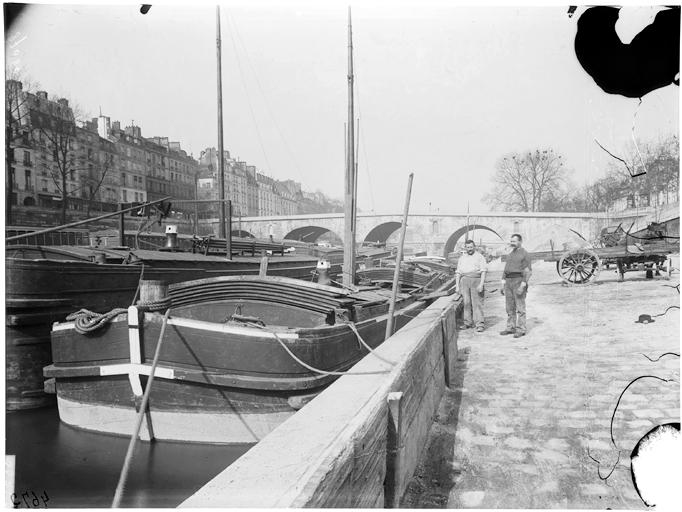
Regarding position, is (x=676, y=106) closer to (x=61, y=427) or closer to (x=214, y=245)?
(x=61, y=427)

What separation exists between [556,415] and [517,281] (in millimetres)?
3036

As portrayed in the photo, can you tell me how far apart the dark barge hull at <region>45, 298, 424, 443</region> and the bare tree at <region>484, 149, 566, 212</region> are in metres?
2.93

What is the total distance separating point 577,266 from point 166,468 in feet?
29.3

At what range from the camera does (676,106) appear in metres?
3.47

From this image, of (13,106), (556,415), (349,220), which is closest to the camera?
(13,106)

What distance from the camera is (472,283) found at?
7.18 m

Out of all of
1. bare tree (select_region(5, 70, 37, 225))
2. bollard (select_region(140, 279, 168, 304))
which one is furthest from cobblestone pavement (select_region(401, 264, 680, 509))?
bare tree (select_region(5, 70, 37, 225))

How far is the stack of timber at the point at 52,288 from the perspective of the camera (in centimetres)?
694

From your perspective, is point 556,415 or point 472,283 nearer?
A: point 556,415

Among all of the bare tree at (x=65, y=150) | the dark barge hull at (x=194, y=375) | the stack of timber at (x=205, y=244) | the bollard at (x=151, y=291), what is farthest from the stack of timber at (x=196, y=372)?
the stack of timber at (x=205, y=244)

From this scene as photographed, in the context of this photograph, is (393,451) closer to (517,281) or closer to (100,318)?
(100,318)

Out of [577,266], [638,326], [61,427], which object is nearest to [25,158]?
[61,427]

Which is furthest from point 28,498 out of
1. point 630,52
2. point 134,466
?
point 630,52

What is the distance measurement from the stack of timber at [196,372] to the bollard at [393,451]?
1844mm
